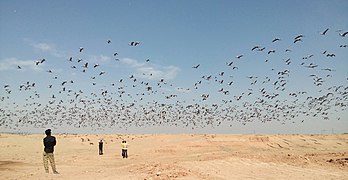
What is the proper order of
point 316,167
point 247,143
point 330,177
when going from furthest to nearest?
point 247,143 < point 316,167 < point 330,177

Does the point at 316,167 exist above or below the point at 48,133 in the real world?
below

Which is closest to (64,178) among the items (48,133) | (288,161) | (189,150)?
(48,133)

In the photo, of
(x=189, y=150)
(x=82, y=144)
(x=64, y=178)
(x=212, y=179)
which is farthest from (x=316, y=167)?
(x=82, y=144)

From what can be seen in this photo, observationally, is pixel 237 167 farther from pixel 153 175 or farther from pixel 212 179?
pixel 153 175

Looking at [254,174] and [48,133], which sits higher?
[48,133]

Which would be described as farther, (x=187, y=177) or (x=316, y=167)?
(x=316, y=167)

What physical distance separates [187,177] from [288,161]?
10851mm

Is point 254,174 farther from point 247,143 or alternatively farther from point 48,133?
point 247,143

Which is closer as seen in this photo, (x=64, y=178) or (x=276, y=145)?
(x=64, y=178)

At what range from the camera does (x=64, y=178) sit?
1449 centimetres

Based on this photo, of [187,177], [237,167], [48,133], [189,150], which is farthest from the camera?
[189,150]

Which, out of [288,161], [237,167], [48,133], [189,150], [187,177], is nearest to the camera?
[187,177]

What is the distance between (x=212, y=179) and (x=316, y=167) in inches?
366

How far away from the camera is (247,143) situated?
161 ft
